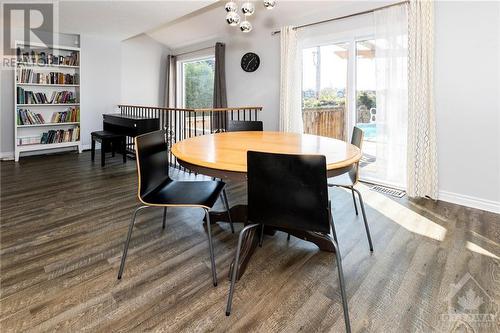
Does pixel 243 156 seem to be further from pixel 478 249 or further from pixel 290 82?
pixel 290 82

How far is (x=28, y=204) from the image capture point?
300 cm

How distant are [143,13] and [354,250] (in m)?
4.10

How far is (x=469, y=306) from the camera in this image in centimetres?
156

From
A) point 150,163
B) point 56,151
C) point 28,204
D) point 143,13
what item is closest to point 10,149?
point 56,151

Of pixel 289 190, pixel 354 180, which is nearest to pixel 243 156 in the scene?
pixel 289 190

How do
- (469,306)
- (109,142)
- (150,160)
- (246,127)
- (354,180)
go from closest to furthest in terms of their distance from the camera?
1. (469,306)
2. (150,160)
3. (354,180)
4. (246,127)
5. (109,142)

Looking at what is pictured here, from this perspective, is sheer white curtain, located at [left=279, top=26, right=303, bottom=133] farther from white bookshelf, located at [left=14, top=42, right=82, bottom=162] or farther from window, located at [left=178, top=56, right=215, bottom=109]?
white bookshelf, located at [left=14, top=42, right=82, bottom=162]

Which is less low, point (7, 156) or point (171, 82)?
point (171, 82)

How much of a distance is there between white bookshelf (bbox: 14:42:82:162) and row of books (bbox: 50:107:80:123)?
Answer: 43mm

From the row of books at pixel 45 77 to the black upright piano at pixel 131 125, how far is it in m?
1.03

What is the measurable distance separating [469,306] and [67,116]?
6.22m

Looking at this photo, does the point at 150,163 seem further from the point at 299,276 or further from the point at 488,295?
the point at 488,295

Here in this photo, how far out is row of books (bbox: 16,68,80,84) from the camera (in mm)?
4953

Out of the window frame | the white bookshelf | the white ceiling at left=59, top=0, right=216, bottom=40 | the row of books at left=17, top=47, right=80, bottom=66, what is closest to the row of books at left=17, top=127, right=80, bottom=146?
the white bookshelf
